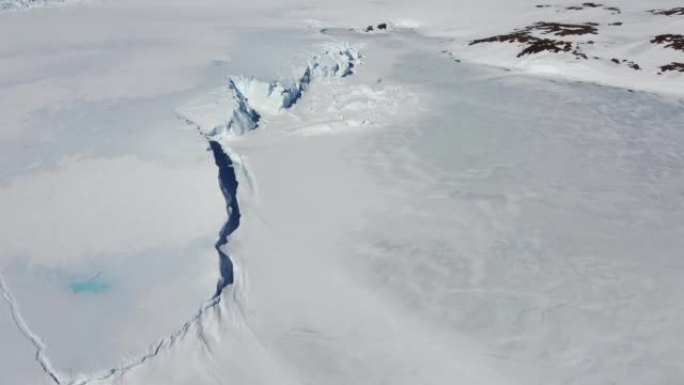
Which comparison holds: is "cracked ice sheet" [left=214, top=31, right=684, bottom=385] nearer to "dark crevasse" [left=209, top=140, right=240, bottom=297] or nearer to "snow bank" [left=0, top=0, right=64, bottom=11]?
"dark crevasse" [left=209, top=140, right=240, bottom=297]

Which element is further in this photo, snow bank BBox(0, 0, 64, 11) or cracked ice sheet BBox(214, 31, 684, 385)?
snow bank BBox(0, 0, 64, 11)

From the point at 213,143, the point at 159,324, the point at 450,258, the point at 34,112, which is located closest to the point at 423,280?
the point at 450,258

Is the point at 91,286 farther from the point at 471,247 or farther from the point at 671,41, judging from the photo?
the point at 671,41

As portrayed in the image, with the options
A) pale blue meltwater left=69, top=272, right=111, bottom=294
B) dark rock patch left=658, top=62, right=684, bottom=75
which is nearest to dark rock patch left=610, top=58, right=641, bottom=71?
dark rock patch left=658, top=62, right=684, bottom=75

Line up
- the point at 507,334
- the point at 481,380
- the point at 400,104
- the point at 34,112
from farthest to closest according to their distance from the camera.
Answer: the point at 400,104, the point at 34,112, the point at 507,334, the point at 481,380

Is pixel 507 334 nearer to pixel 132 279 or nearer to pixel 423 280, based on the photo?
pixel 423 280
